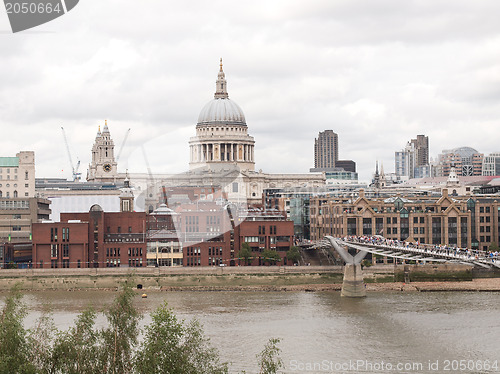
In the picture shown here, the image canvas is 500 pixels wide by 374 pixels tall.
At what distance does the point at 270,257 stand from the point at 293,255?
2.19 m

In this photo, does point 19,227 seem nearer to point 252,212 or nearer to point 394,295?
point 252,212

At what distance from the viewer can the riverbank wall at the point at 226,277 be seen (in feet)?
254

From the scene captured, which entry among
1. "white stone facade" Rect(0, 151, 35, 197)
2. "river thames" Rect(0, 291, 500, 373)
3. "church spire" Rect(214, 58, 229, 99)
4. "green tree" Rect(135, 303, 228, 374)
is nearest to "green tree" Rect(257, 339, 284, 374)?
"green tree" Rect(135, 303, 228, 374)

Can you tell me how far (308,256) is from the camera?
304ft

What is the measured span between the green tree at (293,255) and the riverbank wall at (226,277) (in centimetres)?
379

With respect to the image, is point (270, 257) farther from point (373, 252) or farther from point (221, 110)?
point (221, 110)

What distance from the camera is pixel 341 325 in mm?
54844

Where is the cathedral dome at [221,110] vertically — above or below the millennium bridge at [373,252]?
above

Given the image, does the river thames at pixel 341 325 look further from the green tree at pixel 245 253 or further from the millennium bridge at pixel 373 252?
the green tree at pixel 245 253

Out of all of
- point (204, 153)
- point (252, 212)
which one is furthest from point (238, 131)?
point (252, 212)

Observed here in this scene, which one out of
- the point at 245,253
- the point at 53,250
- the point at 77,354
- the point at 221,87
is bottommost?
the point at 77,354

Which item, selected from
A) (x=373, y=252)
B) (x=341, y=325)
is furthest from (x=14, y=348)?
(x=373, y=252)

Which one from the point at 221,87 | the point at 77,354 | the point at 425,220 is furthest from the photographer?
the point at 221,87

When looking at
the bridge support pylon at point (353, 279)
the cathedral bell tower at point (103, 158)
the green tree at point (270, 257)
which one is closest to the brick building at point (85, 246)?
the green tree at point (270, 257)
